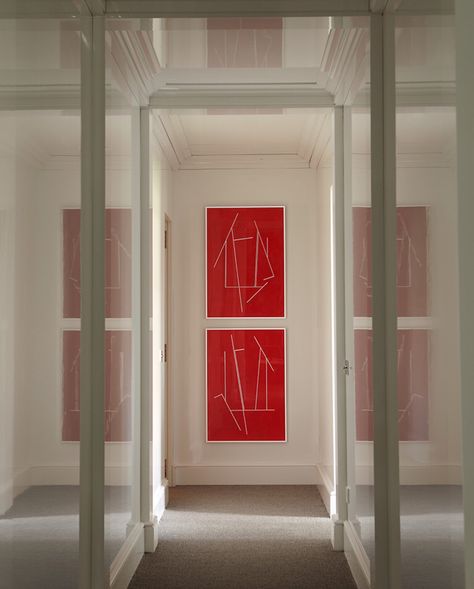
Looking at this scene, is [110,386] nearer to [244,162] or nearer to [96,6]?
[96,6]

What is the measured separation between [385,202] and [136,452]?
1980 millimetres

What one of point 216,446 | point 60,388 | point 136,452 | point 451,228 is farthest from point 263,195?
point 451,228

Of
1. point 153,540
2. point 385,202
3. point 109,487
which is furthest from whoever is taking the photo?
point 153,540

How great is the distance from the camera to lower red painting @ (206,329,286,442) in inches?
226

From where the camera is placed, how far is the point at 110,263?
118 inches

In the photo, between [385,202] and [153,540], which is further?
[153,540]

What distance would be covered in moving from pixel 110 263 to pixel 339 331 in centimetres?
148

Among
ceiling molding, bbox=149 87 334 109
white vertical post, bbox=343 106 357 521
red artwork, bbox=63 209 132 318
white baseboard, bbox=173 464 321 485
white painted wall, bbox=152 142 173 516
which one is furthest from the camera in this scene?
white baseboard, bbox=173 464 321 485

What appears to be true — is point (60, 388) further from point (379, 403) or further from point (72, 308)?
point (379, 403)

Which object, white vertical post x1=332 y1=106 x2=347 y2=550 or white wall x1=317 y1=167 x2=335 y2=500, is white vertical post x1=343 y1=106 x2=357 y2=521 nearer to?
white vertical post x1=332 y1=106 x2=347 y2=550

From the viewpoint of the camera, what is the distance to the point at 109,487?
3.03 metres

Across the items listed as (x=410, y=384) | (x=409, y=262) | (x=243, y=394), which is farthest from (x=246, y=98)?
(x=243, y=394)

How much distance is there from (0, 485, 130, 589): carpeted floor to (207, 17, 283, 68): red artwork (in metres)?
1.90

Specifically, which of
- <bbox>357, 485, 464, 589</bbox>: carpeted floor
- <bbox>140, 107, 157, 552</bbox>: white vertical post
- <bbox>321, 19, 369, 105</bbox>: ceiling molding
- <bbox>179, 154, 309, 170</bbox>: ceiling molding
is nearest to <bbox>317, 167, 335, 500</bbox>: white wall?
<bbox>179, 154, 309, 170</bbox>: ceiling molding
